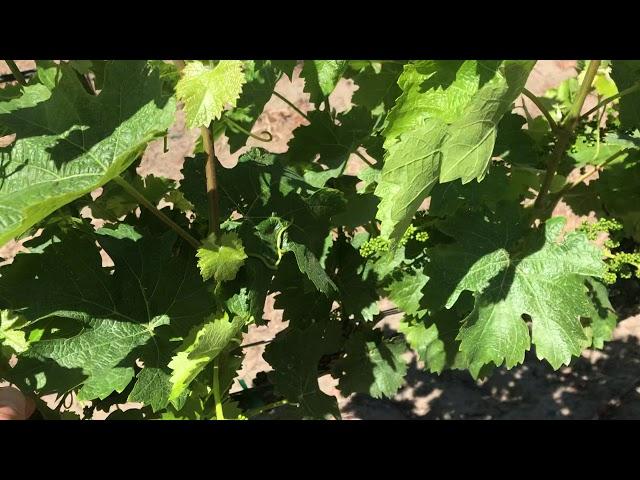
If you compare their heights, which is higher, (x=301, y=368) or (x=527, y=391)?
(x=301, y=368)

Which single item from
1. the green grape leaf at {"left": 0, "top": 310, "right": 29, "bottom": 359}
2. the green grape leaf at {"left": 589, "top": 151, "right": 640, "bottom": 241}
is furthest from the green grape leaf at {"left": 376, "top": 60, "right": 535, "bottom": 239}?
the green grape leaf at {"left": 589, "top": 151, "right": 640, "bottom": 241}

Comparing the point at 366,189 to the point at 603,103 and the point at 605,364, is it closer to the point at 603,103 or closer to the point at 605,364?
the point at 603,103

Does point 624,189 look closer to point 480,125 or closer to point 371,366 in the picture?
point 371,366

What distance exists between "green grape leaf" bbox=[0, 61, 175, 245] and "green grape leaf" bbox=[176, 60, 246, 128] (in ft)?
0.40

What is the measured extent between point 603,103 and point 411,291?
84 centimetres

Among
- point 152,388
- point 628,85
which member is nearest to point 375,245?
point 152,388

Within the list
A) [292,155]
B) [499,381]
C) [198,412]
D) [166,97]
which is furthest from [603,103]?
[499,381]

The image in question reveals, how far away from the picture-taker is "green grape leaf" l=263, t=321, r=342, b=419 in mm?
2229

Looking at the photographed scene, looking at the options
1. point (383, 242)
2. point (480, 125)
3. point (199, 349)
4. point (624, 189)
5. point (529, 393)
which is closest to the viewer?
point (480, 125)

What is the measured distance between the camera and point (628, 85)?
1944 mm

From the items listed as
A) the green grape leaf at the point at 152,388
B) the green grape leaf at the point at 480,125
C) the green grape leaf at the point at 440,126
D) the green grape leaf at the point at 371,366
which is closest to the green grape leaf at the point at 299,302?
the green grape leaf at the point at 371,366

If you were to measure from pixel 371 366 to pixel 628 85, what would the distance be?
133 cm
